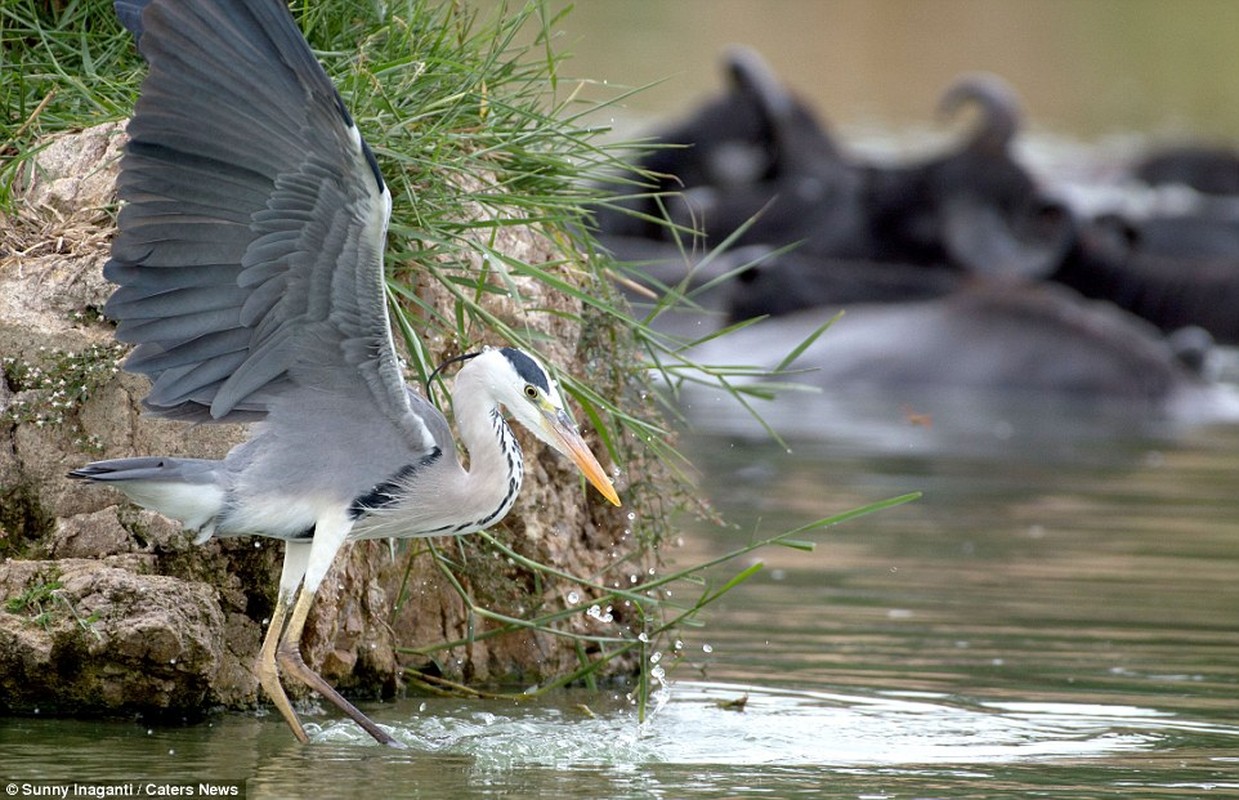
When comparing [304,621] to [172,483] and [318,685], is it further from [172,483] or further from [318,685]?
[172,483]

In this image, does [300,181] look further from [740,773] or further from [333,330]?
[740,773]

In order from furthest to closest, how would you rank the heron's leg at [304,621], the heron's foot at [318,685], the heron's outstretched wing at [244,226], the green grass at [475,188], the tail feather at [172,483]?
the green grass at [475,188], the heron's foot at [318,685], the heron's leg at [304,621], the tail feather at [172,483], the heron's outstretched wing at [244,226]

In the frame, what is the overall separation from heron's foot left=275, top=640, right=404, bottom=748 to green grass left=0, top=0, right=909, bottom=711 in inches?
24.0

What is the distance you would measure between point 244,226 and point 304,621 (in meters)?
1.09

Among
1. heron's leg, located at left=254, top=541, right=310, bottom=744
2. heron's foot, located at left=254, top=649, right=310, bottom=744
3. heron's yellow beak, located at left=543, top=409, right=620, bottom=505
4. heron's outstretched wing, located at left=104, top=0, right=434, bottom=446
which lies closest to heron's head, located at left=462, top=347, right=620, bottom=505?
heron's yellow beak, located at left=543, top=409, right=620, bottom=505

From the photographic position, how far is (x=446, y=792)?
5.34m

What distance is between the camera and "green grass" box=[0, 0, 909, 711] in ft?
21.1

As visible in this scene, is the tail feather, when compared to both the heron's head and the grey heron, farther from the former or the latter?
the heron's head

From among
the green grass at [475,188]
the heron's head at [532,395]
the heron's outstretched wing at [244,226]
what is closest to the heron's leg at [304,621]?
the heron's outstretched wing at [244,226]

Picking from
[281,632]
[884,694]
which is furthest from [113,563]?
[884,694]

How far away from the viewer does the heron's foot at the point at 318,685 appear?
5.83m

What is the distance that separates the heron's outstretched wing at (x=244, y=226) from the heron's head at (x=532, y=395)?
23 centimetres

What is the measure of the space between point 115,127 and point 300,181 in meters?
1.36

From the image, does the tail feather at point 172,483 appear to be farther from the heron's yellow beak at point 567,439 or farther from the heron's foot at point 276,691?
the heron's yellow beak at point 567,439
